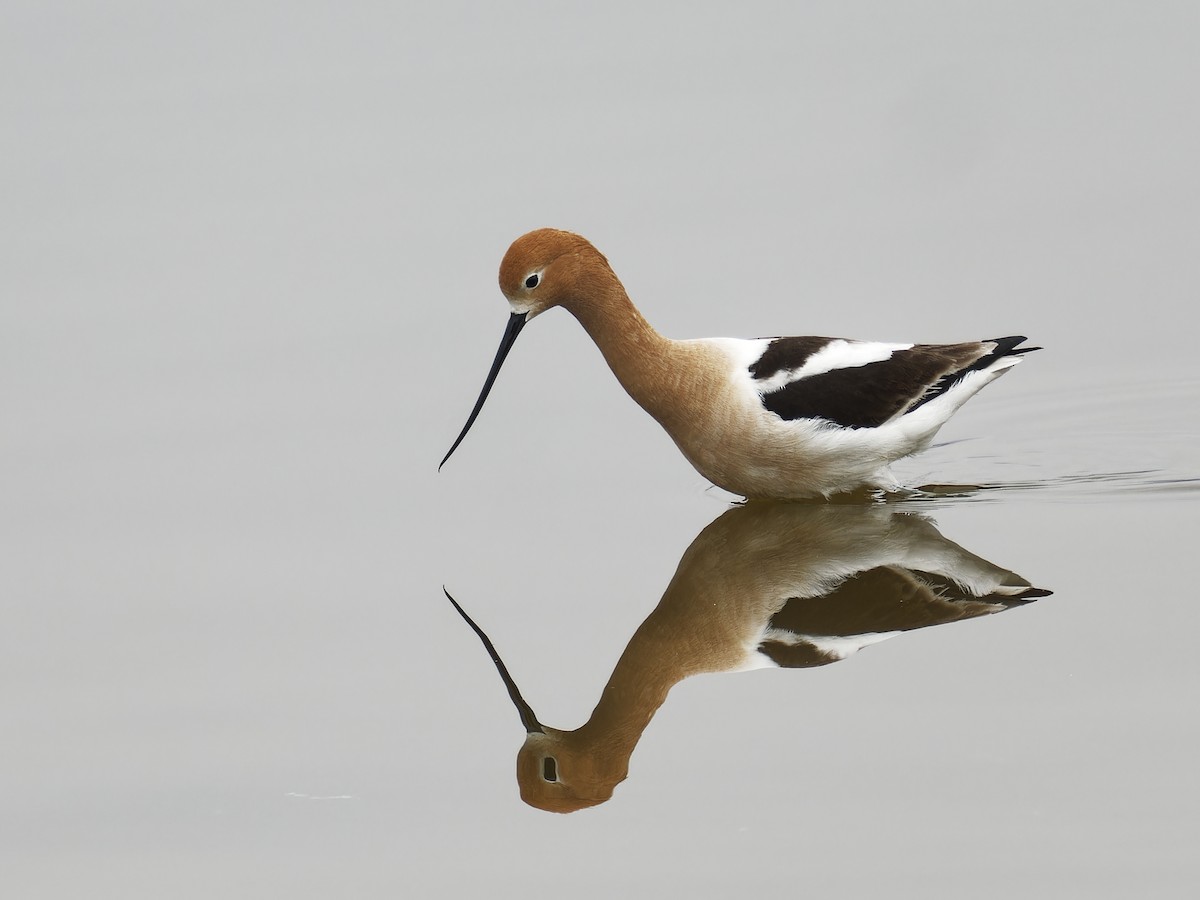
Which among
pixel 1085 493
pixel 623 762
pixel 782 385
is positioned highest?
pixel 782 385

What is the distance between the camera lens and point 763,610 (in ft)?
21.5

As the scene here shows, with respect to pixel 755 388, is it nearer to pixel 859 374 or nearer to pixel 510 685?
pixel 859 374

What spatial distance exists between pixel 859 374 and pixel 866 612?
1933 millimetres

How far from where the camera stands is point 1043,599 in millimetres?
6465

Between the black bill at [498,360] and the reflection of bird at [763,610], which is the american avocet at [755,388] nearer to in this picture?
the black bill at [498,360]

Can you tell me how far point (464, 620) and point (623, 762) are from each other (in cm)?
137

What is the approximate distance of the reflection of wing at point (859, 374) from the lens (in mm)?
7930

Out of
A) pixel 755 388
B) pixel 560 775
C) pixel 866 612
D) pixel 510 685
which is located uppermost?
pixel 755 388

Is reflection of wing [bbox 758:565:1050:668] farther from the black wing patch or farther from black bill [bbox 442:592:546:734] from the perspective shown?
the black wing patch

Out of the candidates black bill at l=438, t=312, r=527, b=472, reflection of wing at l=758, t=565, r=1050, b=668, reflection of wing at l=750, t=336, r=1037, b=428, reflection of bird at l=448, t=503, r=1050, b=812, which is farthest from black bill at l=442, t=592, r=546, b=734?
reflection of wing at l=750, t=336, r=1037, b=428

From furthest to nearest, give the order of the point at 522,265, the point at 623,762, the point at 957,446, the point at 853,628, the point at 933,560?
the point at 957,446
the point at 522,265
the point at 933,560
the point at 853,628
the point at 623,762

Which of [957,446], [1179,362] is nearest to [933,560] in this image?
[957,446]

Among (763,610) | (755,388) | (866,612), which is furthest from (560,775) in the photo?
(755,388)

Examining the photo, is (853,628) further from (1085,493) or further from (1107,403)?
(1107,403)
